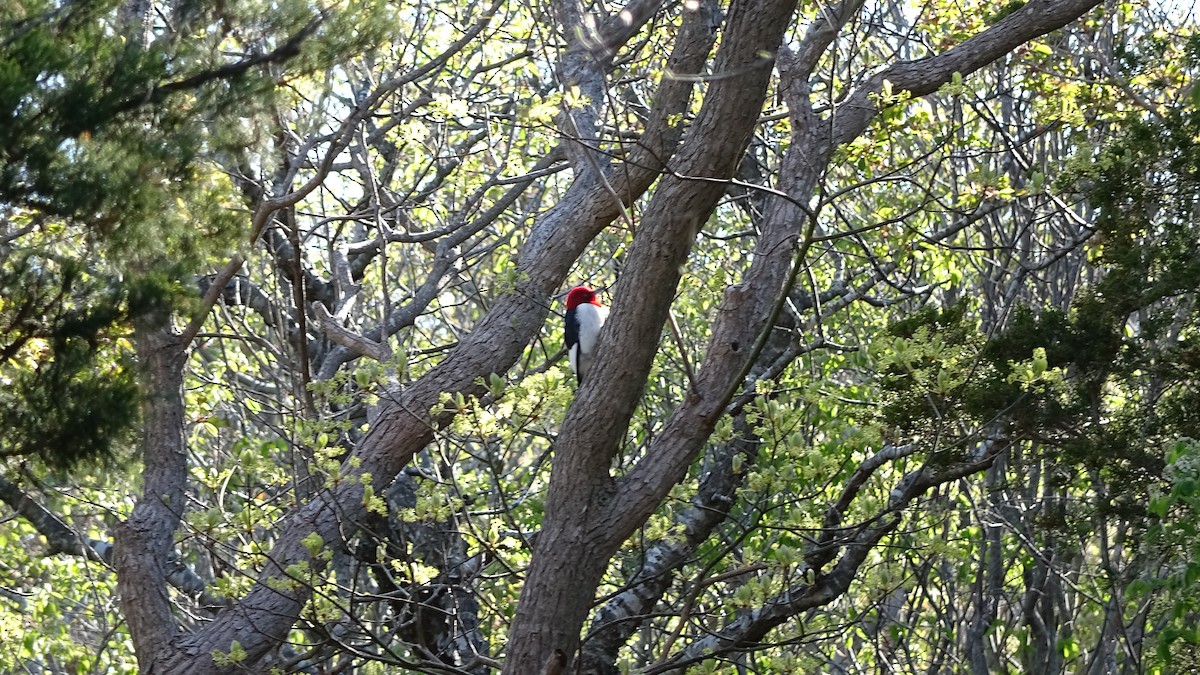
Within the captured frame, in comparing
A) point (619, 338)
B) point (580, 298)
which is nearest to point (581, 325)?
point (580, 298)

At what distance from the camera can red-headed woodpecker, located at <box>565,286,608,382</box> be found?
233 inches

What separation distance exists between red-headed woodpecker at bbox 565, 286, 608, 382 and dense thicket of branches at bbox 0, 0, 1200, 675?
1.37ft

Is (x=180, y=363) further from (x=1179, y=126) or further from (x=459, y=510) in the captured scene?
(x=1179, y=126)

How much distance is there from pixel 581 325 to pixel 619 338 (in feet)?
9.10

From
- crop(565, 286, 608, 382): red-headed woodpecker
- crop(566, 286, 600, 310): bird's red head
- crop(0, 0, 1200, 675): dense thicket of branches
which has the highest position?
crop(566, 286, 600, 310): bird's red head

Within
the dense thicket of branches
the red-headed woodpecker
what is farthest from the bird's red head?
the dense thicket of branches

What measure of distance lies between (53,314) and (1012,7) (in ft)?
12.1

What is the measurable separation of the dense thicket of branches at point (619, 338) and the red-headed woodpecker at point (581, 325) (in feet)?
1.37

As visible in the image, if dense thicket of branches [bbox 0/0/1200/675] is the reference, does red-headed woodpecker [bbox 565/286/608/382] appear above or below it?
above

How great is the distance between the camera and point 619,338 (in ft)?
10.5

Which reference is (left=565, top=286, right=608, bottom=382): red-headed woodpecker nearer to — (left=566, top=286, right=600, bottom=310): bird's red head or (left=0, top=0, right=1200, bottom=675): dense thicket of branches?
(left=566, top=286, right=600, bottom=310): bird's red head

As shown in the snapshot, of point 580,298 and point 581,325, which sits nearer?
point 581,325

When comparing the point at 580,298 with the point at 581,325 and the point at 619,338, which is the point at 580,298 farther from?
the point at 619,338

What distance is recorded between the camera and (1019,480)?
211 inches
